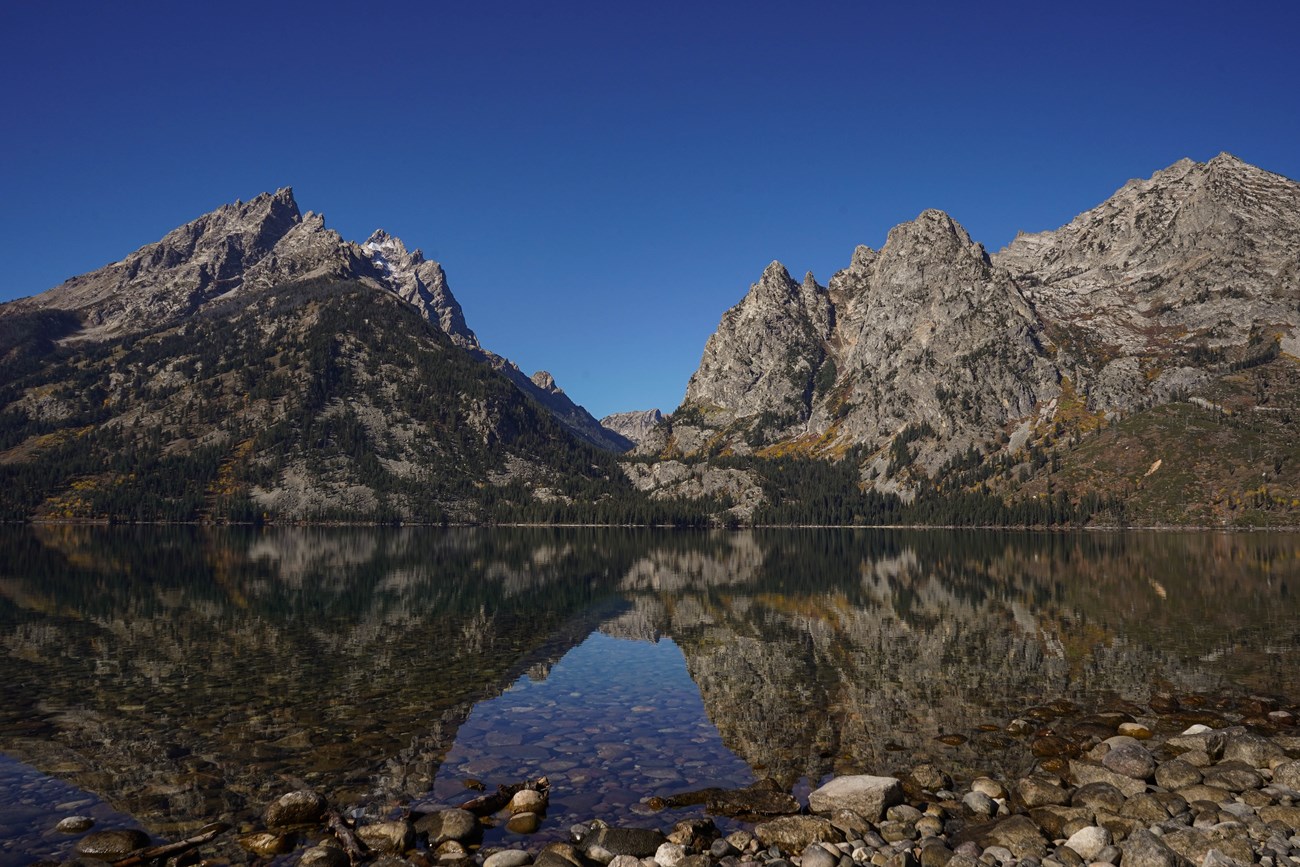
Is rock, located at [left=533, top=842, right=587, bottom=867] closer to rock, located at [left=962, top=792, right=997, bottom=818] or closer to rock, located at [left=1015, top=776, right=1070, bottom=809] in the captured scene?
rock, located at [left=962, top=792, right=997, bottom=818]

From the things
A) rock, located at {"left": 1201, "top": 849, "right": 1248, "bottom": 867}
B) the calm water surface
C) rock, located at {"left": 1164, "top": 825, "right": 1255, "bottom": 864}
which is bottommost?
the calm water surface

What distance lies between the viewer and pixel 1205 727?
29922 millimetres

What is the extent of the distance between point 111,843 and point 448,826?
8.26m

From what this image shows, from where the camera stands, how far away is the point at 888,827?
21.3 meters

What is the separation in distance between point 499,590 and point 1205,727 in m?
65.5

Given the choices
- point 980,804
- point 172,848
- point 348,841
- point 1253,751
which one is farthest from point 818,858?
point 1253,751

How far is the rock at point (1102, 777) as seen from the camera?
23.5 m

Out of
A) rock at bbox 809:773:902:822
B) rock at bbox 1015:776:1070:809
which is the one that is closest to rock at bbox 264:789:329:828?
rock at bbox 809:773:902:822

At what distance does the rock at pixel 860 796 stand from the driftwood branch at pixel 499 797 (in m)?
8.51

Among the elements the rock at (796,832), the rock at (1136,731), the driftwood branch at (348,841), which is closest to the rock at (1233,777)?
the rock at (1136,731)

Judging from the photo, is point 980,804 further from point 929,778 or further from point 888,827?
point 888,827

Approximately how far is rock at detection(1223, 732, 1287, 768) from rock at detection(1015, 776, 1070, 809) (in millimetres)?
7236

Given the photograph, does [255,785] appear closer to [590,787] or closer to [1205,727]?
[590,787]

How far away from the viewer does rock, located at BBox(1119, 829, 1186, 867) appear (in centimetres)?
1789
